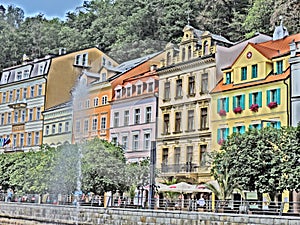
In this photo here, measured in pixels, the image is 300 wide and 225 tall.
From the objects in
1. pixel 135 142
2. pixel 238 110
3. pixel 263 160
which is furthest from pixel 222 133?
pixel 263 160

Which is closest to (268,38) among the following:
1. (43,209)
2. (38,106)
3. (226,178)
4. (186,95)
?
(186,95)

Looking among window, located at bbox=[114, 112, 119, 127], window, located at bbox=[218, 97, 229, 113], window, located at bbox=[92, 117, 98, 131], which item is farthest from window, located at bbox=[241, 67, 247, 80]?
window, located at bbox=[92, 117, 98, 131]

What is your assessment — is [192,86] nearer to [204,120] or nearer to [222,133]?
[204,120]

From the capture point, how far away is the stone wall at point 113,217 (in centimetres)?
2804

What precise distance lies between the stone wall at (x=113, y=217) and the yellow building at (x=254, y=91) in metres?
13.9

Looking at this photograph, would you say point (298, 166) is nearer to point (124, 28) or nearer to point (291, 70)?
point (291, 70)

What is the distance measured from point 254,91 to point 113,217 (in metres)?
16.6

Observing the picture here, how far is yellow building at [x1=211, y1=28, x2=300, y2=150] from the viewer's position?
45531mm

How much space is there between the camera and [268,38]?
182 feet

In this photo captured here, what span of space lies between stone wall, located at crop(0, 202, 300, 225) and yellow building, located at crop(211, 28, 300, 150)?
1385 cm

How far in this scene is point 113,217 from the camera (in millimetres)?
36812

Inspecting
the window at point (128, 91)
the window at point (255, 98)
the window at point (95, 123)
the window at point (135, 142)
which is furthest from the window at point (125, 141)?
the window at point (255, 98)

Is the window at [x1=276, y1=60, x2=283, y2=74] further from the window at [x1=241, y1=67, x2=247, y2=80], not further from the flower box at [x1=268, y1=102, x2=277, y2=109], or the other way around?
the window at [x1=241, y1=67, x2=247, y2=80]

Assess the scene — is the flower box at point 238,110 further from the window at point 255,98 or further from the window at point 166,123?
Answer: the window at point 166,123
